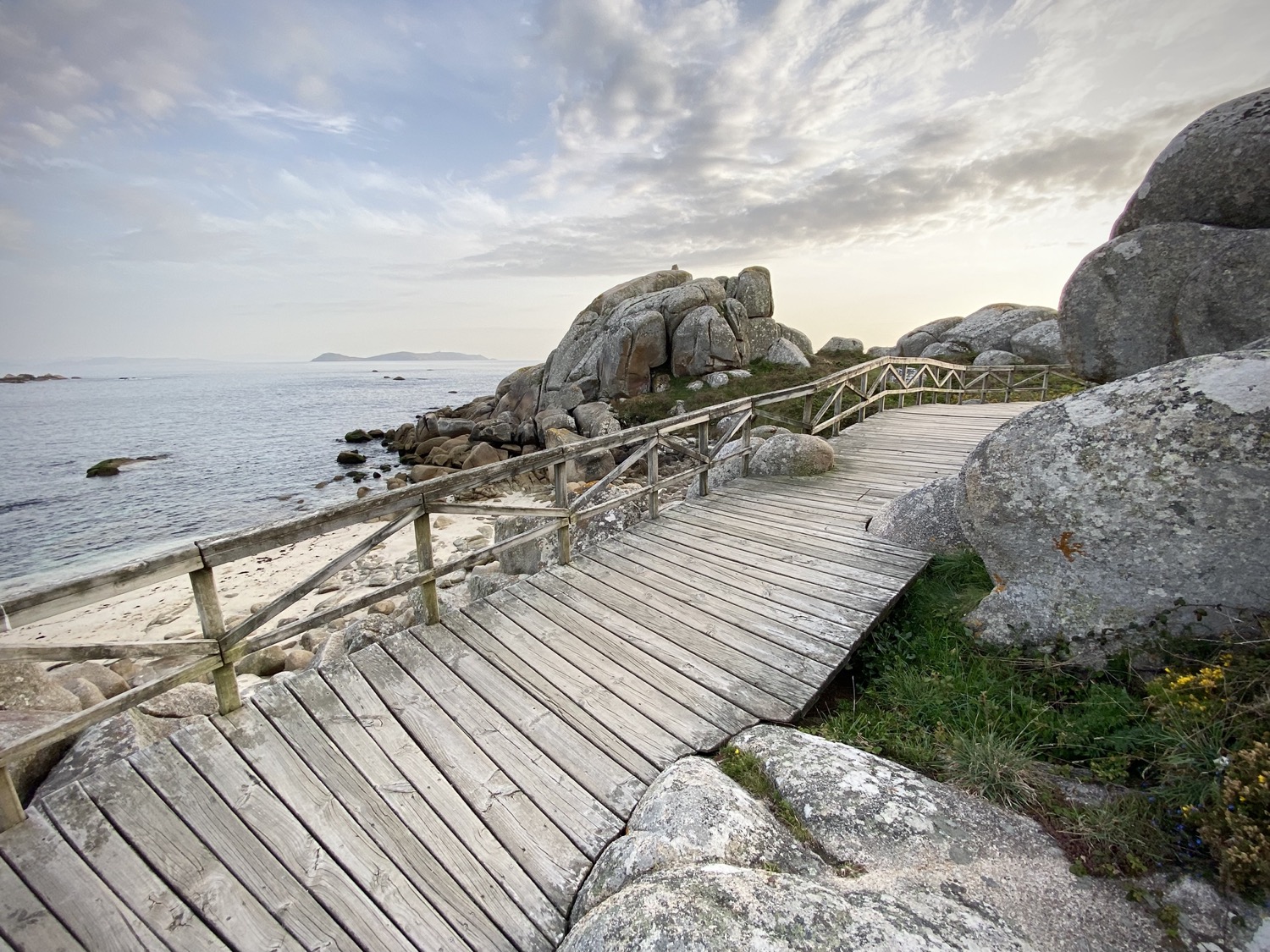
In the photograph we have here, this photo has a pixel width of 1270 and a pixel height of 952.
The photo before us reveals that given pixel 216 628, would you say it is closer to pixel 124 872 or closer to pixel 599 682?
pixel 124 872

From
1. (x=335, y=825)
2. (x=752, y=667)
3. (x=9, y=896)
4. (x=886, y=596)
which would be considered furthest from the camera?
(x=886, y=596)

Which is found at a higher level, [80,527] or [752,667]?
[752,667]

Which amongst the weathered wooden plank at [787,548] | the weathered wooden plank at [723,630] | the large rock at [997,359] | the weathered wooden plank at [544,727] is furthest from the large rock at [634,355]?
the weathered wooden plank at [544,727]

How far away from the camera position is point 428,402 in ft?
197

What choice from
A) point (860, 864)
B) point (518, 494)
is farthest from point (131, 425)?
point (860, 864)

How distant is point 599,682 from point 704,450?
4.34 meters

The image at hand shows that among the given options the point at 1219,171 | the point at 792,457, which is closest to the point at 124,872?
the point at 792,457

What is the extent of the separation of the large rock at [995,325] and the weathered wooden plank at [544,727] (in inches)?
1138

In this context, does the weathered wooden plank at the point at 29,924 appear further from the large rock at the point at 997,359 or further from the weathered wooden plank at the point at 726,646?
the large rock at the point at 997,359

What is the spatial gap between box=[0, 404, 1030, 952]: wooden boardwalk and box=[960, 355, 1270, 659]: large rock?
4.08 feet

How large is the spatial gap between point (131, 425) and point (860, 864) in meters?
61.0

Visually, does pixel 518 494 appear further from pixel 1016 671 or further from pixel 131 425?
pixel 131 425

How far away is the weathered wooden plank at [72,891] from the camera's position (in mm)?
2135

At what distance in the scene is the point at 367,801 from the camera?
283cm
